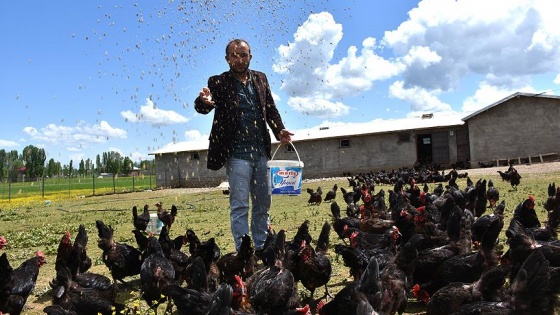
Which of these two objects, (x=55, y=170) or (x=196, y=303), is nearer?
(x=196, y=303)

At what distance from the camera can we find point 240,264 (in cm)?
520

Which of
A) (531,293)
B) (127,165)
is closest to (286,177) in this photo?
(531,293)

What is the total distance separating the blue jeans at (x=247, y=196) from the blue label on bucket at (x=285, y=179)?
1983 millimetres

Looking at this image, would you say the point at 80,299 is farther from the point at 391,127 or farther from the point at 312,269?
the point at 391,127

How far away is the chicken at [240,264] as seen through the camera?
204 inches

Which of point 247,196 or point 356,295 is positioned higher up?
point 247,196

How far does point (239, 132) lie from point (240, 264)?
1.70 metres

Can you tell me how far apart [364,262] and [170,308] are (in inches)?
86.4

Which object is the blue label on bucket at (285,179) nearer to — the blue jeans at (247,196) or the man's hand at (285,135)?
the man's hand at (285,135)

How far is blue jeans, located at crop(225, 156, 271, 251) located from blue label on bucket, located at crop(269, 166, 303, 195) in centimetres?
198

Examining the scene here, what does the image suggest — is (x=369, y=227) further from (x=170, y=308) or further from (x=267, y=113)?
(x=170, y=308)

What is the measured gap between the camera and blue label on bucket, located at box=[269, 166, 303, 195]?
26.6 feet

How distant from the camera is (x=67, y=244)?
16.9 ft

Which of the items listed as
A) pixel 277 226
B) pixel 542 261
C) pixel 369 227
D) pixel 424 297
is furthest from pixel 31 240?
pixel 542 261
